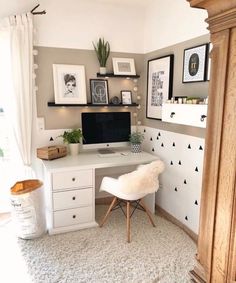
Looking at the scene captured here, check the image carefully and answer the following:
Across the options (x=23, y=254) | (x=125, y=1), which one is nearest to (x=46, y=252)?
(x=23, y=254)

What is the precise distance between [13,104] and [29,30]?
30.9 inches

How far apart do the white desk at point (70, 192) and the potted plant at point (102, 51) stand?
1.13 metres

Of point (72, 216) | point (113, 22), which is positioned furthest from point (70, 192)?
point (113, 22)

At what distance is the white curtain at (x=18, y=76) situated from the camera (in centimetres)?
263

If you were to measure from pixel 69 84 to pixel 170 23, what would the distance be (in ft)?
4.22

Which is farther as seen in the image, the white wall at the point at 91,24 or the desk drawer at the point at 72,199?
the white wall at the point at 91,24

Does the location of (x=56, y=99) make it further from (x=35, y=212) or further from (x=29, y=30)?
(x=35, y=212)

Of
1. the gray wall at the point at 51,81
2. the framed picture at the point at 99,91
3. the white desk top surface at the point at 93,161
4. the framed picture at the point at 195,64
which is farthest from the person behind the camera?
the framed picture at the point at 99,91

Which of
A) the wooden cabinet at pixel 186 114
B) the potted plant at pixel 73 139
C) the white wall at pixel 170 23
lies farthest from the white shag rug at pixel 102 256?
the white wall at pixel 170 23

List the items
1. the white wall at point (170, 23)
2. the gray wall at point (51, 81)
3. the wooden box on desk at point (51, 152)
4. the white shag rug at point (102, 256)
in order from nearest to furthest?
1. the white shag rug at point (102, 256)
2. the white wall at point (170, 23)
3. the wooden box on desk at point (51, 152)
4. the gray wall at point (51, 81)

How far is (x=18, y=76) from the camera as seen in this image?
2.70 meters

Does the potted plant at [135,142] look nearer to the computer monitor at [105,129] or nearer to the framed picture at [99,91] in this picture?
the computer monitor at [105,129]

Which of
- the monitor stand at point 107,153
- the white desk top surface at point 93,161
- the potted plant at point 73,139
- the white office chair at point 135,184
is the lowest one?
the white office chair at point 135,184

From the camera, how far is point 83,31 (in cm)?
299
